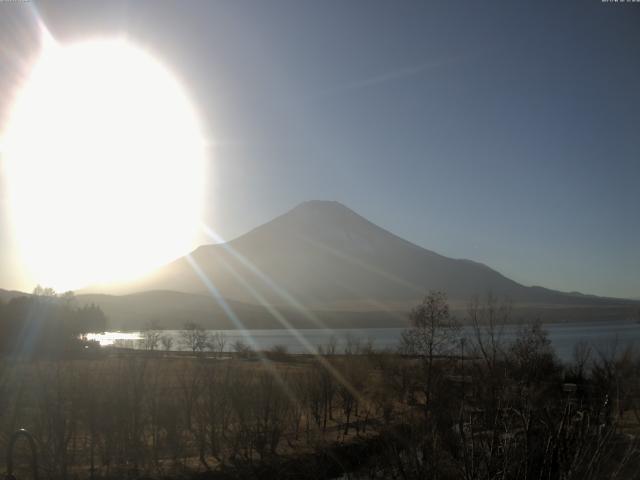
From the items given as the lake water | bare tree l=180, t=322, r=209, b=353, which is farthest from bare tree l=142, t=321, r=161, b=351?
bare tree l=180, t=322, r=209, b=353

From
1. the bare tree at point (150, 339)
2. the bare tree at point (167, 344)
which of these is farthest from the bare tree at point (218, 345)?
the bare tree at point (150, 339)

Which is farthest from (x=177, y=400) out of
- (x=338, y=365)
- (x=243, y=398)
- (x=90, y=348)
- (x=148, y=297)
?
(x=148, y=297)

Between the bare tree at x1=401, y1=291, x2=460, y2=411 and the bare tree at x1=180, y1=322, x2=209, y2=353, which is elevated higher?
the bare tree at x1=401, y1=291, x2=460, y2=411

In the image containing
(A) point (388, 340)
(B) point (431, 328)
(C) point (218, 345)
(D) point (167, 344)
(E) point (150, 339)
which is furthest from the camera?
(A) point (388, 340)

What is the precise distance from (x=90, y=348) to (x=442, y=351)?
37958 mm

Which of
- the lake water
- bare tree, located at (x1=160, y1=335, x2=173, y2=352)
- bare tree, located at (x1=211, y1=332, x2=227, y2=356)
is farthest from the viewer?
bare tree, located at (x1=160, y1=335, x2=173, y2=352)

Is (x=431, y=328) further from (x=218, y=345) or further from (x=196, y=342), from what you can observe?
(x=196, y=342)

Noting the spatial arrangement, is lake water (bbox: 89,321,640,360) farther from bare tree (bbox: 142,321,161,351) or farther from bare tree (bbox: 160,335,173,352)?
bare tree (bbox: 160,335,173,352)

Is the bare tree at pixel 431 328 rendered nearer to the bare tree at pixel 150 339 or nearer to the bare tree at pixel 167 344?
the bare tree at pixel 150 339

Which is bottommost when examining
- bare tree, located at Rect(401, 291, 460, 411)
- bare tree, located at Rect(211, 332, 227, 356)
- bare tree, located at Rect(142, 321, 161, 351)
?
bare tree, located at Rect(211, 332, 227, 356)

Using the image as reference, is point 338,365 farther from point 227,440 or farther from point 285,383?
point 227,440

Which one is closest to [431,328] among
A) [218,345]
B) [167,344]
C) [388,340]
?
[167,344]

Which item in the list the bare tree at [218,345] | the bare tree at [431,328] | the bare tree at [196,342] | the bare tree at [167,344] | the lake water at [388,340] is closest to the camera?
the bare tree at [431,328]

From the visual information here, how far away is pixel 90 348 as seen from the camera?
56.0m
